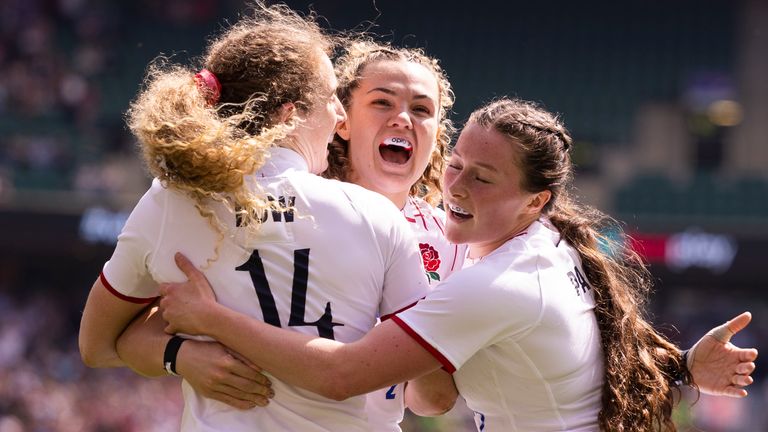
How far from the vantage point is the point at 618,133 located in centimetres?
1752

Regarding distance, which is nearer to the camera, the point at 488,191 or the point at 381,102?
the point at 488,191

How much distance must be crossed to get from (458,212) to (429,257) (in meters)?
0.61

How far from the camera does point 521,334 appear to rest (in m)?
2.93

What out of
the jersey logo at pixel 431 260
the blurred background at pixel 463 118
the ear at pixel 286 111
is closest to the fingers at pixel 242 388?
the ear at pixel 286 111

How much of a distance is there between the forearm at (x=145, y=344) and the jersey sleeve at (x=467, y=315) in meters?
0.63

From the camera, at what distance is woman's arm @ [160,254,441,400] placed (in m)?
2.81

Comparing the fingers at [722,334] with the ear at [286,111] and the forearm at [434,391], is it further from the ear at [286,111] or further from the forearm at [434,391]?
the ear at [286,111]

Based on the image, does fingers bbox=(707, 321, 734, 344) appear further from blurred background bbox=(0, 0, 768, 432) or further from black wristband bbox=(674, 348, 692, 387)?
blurred background bbox=(0, 0, 768, 432)

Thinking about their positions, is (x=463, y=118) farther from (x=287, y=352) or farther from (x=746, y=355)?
(x=287, y=352)

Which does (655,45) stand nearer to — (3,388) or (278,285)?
(3,388)

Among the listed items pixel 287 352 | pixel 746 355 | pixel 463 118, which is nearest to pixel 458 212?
pixel 287 352

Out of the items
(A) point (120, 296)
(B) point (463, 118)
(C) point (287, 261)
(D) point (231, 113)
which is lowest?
(B) point (463, 118)

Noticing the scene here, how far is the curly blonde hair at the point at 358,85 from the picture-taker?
158 inches

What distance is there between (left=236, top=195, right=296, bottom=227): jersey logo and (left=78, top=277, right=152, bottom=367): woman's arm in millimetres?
424
